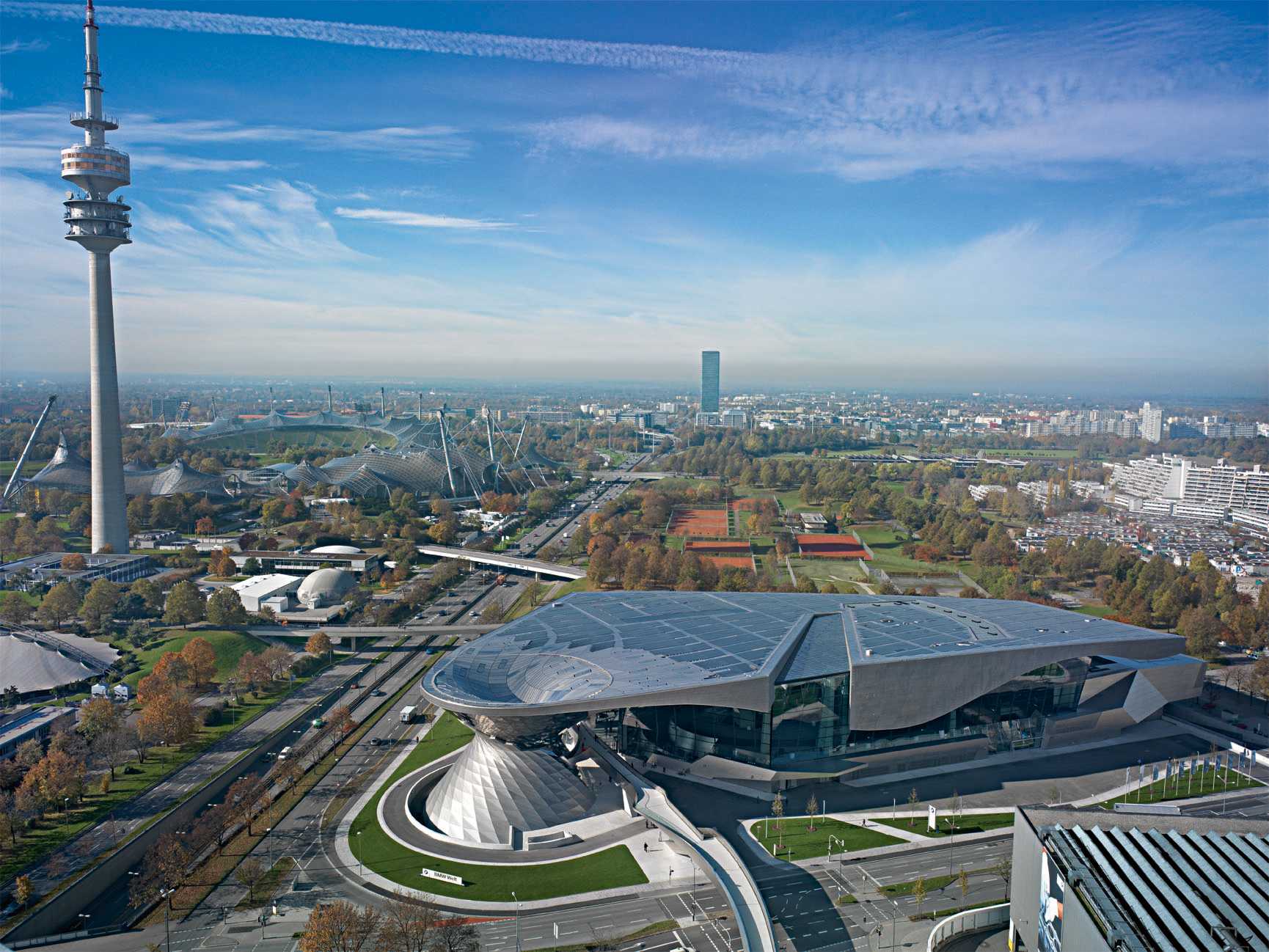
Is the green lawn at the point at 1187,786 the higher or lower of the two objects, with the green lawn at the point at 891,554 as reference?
lower

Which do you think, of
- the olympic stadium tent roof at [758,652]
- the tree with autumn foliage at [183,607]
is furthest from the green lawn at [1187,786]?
the tree with autumn foliage at [183,607]

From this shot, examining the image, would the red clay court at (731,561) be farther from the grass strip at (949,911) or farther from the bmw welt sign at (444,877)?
the bmw welt sign at (444,877)

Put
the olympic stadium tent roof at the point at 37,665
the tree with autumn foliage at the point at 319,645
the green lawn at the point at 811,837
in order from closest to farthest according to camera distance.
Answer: the green lawn at the point at 811,837 → the olympic stadium tent roof at the point at 37,665 → the tree with autumn foliage at the point at 319,645

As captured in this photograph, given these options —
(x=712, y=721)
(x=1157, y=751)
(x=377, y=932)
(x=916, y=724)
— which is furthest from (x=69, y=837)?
(x=1157, y=751)

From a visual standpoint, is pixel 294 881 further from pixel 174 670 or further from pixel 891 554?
pixel 891 554

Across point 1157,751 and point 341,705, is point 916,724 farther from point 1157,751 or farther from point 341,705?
point 341,705

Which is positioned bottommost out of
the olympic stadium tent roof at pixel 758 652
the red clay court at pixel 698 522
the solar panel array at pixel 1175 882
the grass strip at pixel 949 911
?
the grass strip at pixel 949 911

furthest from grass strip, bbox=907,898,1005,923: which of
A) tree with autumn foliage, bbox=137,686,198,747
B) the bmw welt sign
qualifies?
tree with autumn foliage, bbox=137,686,198,747

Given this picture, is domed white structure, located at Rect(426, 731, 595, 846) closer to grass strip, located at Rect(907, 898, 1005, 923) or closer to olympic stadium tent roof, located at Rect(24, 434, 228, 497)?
grass strip, located at Rect(907, 898, 1005, 923)
